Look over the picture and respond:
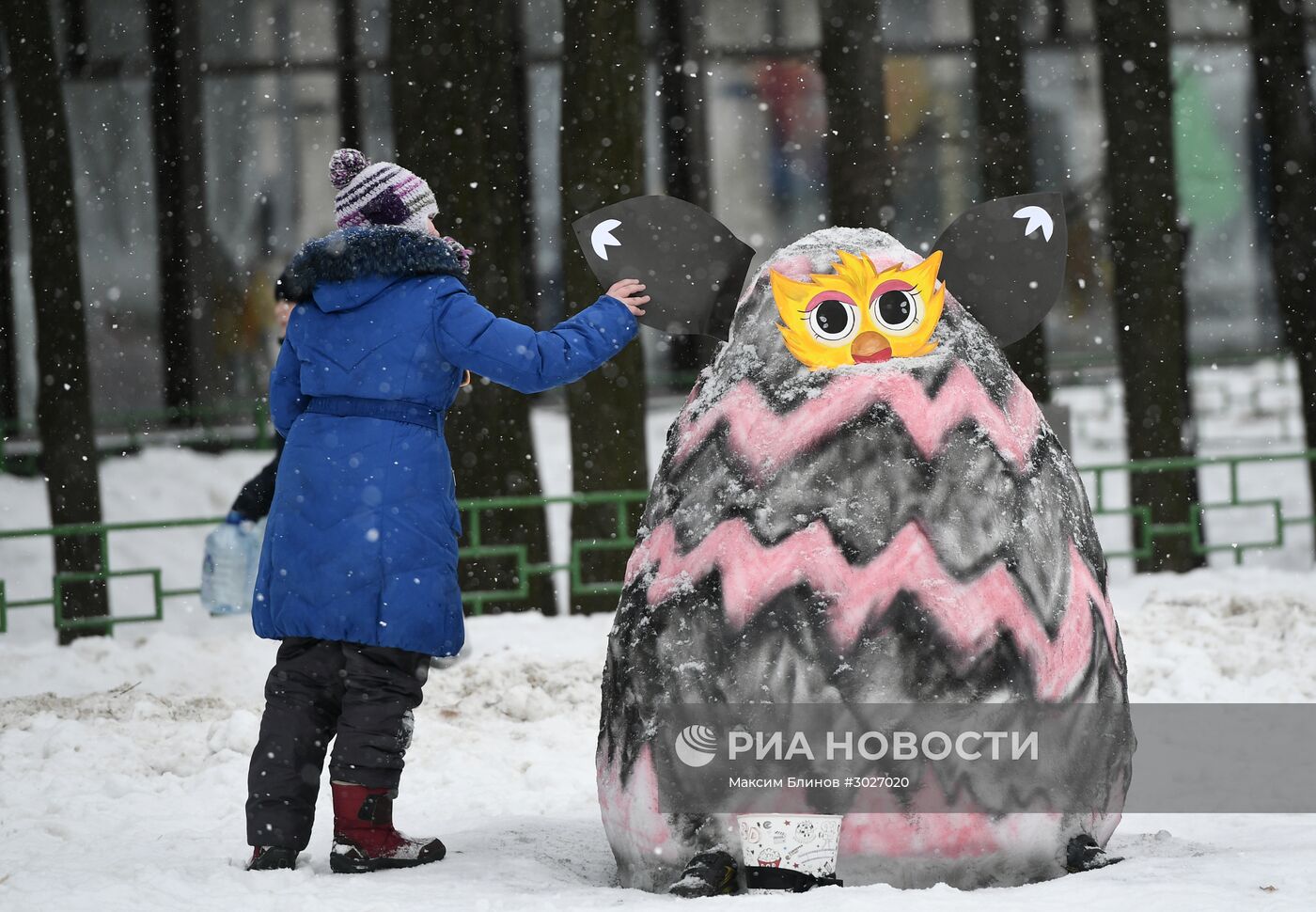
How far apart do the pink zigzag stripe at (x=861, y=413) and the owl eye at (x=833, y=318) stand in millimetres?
114

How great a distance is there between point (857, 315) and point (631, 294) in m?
0.59

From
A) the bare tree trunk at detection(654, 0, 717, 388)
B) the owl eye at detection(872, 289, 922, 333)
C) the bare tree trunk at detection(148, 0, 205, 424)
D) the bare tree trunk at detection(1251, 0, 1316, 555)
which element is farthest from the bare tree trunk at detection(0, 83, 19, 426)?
the owl eye at detection(872, 289, 922, 333)

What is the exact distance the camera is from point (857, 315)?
3.54 meters

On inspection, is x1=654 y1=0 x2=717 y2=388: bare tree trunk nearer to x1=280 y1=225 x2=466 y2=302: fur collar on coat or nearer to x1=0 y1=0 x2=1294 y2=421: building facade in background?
x1=0 y1=0 x2=1294 y2=421: building facade in background

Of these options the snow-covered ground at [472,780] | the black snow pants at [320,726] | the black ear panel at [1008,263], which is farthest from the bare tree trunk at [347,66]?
the black ear panel at [1008,263]

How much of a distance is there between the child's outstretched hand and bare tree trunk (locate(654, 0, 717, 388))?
1035cm

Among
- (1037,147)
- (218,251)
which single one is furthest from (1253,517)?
(218,251)

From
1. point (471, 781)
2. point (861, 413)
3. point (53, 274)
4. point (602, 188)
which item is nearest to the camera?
point (861, 413)

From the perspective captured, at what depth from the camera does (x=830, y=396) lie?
346 cm

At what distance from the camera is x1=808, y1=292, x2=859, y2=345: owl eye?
11.6 feet

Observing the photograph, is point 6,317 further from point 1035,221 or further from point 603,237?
point 1035,221

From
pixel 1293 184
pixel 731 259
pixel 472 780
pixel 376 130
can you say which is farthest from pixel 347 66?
pixel 731 259

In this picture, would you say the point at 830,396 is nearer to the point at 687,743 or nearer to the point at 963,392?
the point at 963,392

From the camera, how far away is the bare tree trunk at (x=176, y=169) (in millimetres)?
14656
